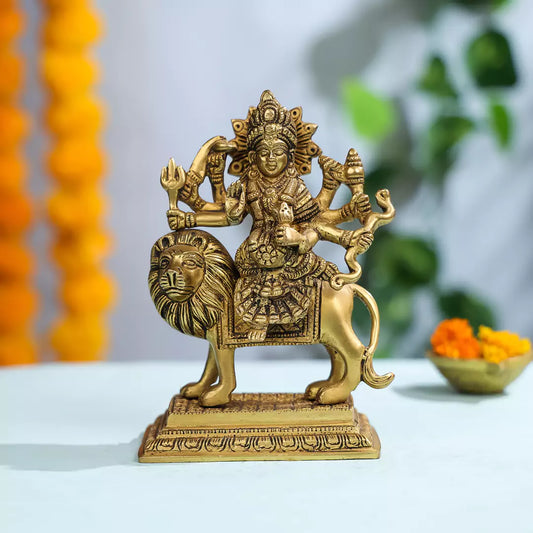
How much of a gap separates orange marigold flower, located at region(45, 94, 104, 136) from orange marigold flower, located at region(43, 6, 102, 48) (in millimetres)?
189

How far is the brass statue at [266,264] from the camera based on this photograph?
1.42 m

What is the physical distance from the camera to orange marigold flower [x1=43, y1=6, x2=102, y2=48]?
9.13 ft

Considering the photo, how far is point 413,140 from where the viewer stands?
318 cm

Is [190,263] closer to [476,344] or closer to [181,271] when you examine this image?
[181,271]

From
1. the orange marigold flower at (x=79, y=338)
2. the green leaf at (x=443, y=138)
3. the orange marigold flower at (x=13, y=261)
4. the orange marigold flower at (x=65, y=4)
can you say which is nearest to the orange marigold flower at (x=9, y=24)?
the orange marigold flower at (x=65, y=4)

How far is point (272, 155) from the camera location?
1443 millimetres

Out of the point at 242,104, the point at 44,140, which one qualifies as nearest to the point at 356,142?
the point at 242,104

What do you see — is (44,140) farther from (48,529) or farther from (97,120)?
(48,529)

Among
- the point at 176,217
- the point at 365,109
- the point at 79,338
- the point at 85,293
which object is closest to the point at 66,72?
the point at 85,293

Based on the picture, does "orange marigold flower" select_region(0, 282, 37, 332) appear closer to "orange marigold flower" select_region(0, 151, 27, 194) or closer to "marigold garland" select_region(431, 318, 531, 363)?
"orange marigold flower" select_region(0, 151, 27, 194)

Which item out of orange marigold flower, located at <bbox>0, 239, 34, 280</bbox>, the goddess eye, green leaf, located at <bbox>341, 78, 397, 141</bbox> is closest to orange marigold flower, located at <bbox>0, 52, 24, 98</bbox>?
orange marigold flower, located at <bbox>0, 239, 34, 280</bbox>

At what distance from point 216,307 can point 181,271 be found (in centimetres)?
9

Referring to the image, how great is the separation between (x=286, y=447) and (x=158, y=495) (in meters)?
0.27

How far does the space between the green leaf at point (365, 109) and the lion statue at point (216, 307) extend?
1.74 m
